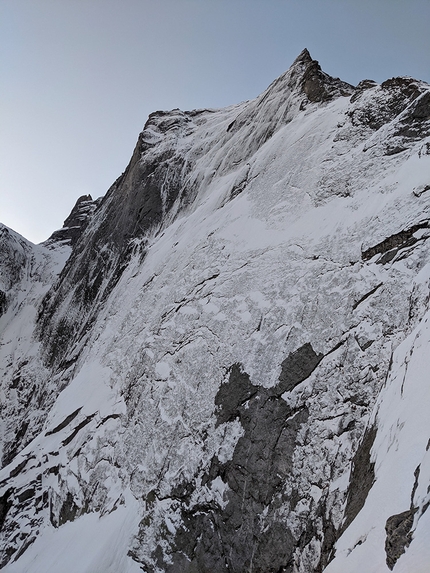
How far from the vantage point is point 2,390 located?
34250 millimetres

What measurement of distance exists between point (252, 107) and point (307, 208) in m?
16.6

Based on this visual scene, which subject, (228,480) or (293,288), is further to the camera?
(293,288)

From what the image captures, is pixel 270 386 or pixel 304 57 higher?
pixel 304 57

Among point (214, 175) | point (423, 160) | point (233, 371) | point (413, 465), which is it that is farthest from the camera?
point (214, 175)

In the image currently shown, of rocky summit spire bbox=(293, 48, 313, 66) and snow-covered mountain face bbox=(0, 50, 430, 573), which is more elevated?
rocky summit spire bbox=(293, 48, 313, 66)

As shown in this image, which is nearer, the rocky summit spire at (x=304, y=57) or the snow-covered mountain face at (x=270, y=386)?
the snow-covered mountain face at (x=270, y=386)

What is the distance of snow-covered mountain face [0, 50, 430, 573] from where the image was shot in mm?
9875

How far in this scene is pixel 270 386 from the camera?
13.6 m

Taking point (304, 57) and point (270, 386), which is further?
point (304, 57)

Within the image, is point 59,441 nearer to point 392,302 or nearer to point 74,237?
point 392,302

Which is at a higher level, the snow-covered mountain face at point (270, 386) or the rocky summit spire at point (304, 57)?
the rocky summit spire at point (304, 57)

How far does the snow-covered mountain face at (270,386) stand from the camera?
32.4 feet

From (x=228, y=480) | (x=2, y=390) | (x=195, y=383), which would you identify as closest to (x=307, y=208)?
(x=195, y=383)

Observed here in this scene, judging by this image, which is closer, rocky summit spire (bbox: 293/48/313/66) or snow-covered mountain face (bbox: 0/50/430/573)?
snow-covered mountain face (bbox: 0/50/430/573)
